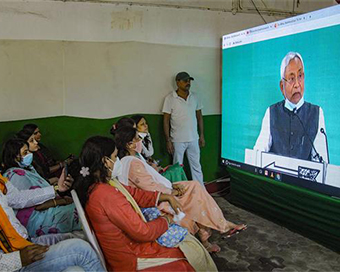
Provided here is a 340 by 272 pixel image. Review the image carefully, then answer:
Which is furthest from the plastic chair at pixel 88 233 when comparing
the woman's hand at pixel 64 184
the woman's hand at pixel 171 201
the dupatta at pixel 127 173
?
the dupatta at pixel 127 173

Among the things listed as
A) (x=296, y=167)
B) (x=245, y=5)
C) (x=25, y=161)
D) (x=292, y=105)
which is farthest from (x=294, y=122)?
(x=25, y=161)

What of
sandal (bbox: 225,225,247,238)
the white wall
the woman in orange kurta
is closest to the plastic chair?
the woman in orange kurta

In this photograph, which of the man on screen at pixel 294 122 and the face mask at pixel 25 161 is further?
the man on screen at pixel 294 122

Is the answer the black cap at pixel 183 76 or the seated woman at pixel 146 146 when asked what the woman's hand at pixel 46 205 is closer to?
the seated woman at pixel 146 146

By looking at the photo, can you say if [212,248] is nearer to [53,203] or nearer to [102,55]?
[53,203]

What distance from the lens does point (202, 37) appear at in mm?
4781

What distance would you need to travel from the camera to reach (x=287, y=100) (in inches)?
141

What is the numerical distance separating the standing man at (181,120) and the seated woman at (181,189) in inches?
61.2

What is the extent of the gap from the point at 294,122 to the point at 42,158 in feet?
7.92

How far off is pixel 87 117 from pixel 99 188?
247 centimetres

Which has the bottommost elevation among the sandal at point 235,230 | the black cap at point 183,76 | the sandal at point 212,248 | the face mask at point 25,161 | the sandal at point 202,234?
the sandal at point 212,248

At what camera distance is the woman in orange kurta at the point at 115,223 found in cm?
191

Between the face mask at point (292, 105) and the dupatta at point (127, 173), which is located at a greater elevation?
the face mask at point (292, 105)

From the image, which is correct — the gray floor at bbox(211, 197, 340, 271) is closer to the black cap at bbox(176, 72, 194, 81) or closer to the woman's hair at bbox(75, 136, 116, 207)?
the woman's hair at bbox(75, 136, 116, 207)
